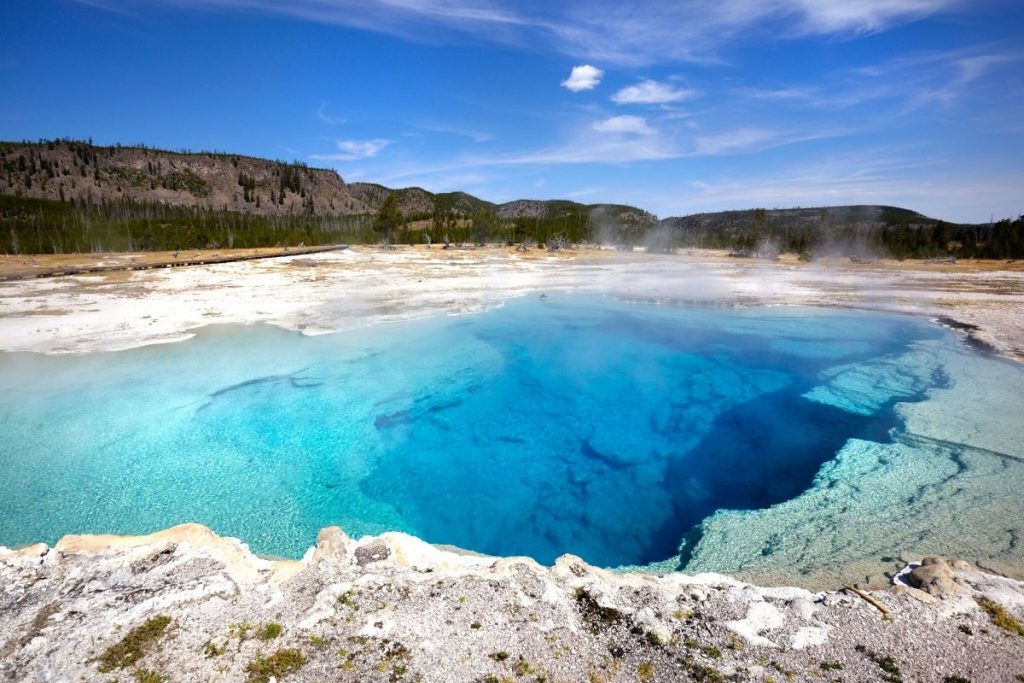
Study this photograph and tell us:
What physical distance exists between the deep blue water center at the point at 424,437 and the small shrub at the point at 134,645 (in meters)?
2.14

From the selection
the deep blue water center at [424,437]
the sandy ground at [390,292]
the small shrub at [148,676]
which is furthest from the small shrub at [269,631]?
the sandy ground at [390,292]

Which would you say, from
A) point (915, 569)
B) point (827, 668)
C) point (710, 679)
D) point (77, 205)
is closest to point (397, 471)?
point (710, 679)

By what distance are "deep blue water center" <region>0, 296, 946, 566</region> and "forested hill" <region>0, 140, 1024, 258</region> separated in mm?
58701

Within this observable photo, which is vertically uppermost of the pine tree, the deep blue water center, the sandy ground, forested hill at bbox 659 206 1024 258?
the pine tree

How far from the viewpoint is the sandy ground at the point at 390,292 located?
18.5m

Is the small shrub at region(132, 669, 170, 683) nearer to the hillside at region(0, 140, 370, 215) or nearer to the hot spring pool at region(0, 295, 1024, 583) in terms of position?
the hot spring pool at region(0, 295, 1024, 583)

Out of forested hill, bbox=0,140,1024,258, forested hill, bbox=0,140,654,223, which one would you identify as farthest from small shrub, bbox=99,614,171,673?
forested hill, bbox=0,140,654,223

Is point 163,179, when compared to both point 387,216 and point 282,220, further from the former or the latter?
point 387,216

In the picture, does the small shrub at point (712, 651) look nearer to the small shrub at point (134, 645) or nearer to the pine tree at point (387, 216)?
the small shrub at point (134, 645)

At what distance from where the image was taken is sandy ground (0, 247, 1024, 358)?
18.5 meters

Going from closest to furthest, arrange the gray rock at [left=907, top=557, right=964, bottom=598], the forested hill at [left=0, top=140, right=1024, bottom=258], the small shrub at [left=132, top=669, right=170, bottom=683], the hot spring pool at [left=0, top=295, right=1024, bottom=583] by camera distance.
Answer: the small shrub at [left=132, top=669, right=170, bottom=683]
the gray rock at [left=907, top=557, right=964, bottom=598]
the hot spring pool at [left=0, top=295, right=1024, bottom=583]
the forested hill at [left=0, top=140, right=1024, bottom=258]

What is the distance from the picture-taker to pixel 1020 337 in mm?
16531

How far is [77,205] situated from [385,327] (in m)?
146

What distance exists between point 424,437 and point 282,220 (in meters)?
142
